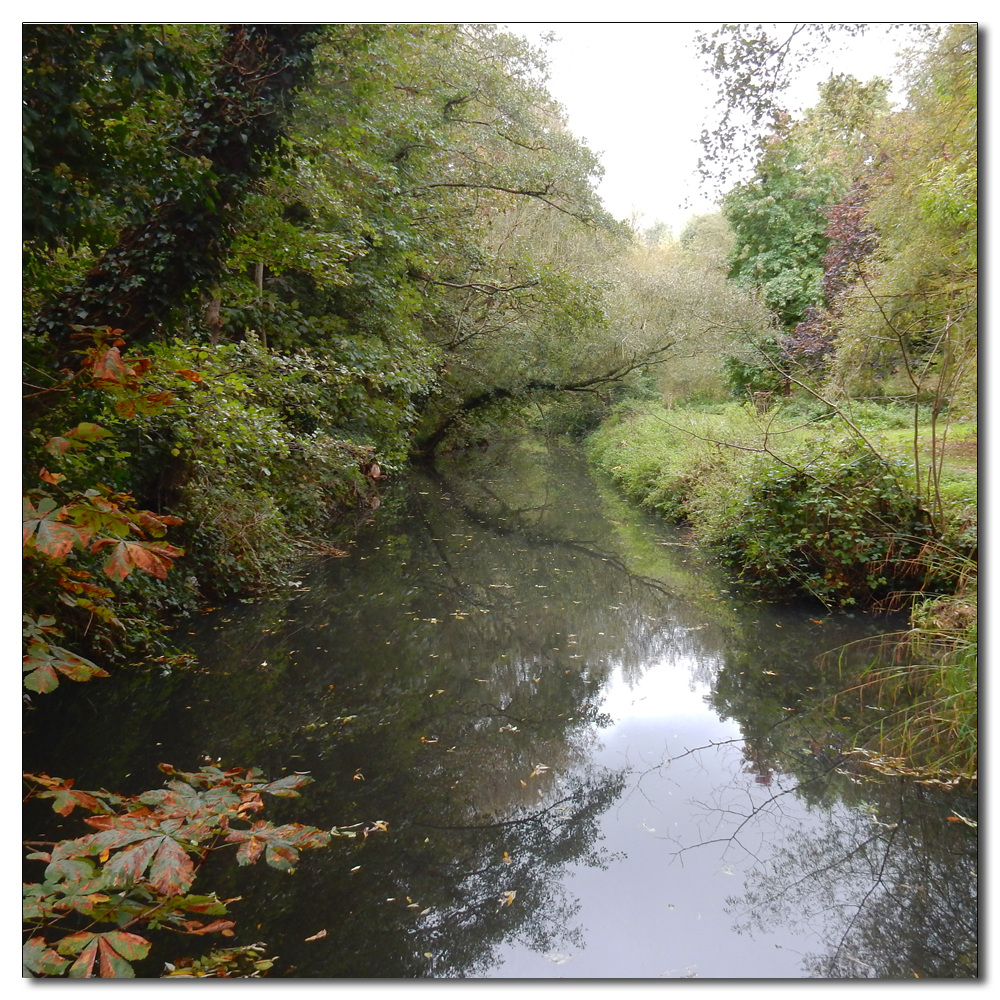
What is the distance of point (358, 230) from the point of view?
24.7 feet

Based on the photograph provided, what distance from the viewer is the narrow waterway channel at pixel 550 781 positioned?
2.50m

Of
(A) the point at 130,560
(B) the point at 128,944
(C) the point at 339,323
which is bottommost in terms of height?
(B) the point at 128,944

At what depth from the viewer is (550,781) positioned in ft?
12.5

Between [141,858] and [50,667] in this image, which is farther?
[50,667]

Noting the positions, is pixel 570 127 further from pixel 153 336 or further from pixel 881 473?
pixel 153 336

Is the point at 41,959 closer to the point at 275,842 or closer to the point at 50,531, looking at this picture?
the point at 275,842

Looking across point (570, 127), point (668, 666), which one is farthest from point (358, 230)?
point (668, 666)

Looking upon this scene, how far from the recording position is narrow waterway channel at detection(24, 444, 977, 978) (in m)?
2.50

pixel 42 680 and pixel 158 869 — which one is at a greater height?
pixel 42 680

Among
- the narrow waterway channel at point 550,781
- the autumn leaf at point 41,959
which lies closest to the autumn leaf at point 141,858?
the autumn leaf at point 41,959

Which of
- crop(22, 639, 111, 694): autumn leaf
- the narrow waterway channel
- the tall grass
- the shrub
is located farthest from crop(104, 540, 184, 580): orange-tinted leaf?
the shrub

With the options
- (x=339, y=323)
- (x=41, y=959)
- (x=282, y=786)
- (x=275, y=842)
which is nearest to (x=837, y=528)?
(x=282, y=786)

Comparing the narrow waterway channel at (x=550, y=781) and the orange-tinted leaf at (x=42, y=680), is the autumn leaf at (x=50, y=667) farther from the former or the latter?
the narrow waterway channel at (x=550, y=781)

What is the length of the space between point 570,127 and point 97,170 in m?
8.81
